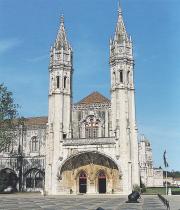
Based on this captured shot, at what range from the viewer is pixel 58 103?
179ft

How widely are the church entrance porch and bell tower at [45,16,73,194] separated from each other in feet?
5.13

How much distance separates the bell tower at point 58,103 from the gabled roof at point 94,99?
293cm

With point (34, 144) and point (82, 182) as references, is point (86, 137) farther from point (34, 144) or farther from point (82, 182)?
point (34, 144)

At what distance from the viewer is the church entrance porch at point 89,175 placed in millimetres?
50656

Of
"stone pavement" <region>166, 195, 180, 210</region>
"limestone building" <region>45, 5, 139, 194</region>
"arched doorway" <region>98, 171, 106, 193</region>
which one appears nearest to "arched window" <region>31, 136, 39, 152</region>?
"limestone building" <region>45, 5, 139, 194</region>

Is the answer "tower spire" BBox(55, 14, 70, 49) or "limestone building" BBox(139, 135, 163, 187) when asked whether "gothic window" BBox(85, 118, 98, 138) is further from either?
"limestone building" BBox(139, 135, 163, 187)

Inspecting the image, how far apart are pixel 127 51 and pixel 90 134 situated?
13.2 m

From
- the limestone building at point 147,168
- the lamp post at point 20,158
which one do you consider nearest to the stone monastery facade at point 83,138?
the lamp post at point 20,158

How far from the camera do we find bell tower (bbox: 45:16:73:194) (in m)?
51.8

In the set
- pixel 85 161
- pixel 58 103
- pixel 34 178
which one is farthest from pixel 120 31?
pixel 34 178

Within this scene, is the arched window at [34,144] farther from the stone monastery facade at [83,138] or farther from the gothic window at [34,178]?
the gothic window at [34,178]

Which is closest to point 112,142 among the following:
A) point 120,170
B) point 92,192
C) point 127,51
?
point 120,170

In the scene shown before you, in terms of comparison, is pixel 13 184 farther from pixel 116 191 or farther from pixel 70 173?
pixel 116 191

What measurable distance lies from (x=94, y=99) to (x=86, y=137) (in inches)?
264
